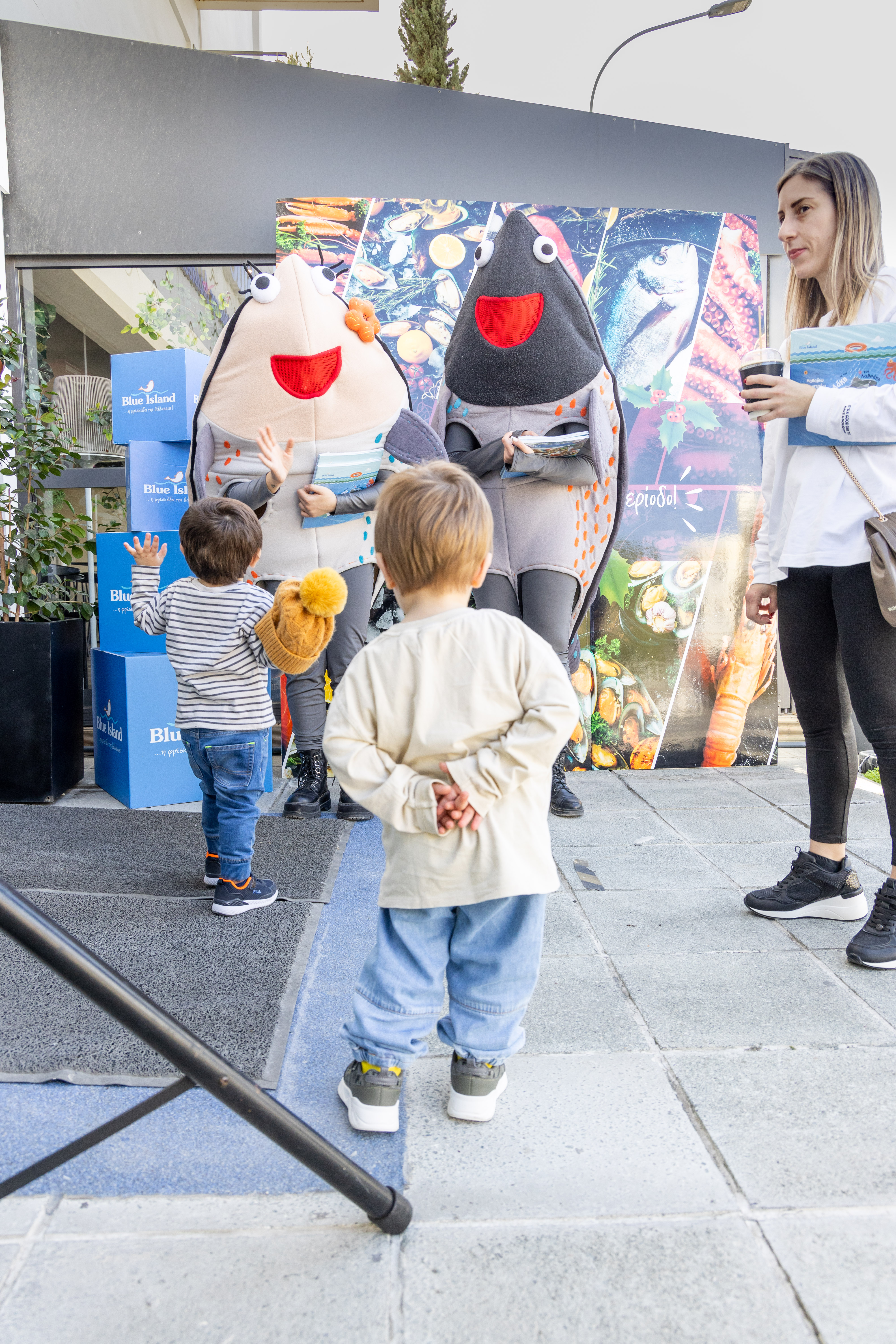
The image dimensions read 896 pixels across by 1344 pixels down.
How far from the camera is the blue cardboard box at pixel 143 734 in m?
3.52

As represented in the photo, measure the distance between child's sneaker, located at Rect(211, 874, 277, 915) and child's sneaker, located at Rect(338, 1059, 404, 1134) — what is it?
1.02 meters

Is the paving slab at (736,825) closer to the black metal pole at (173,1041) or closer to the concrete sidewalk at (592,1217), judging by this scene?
the concrete sidewalk at (592,1217)

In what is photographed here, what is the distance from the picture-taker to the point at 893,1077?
1.64 metres

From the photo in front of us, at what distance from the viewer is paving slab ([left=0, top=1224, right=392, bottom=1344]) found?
109cm

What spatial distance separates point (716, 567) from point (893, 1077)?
9.94 feet

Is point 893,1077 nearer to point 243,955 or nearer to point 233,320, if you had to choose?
point 243,955

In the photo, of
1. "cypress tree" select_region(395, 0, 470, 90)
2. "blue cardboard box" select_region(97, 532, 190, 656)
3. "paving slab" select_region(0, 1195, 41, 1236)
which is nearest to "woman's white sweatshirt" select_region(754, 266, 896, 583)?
"paving slab" select_region(0, 1195, 41, 1236)

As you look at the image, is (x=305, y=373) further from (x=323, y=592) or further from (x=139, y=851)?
(x=139, y=851)

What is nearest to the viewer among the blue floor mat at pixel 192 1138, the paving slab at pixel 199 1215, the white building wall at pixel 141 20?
the paving slab at pixel 199 1215

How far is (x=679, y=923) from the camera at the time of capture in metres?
2.41

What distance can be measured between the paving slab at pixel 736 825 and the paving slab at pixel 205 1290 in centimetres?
224

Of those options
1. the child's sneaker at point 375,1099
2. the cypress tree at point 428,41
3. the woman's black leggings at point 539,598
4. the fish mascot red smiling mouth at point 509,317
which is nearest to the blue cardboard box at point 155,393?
the fish mascot red smiling mouth at point 509,317

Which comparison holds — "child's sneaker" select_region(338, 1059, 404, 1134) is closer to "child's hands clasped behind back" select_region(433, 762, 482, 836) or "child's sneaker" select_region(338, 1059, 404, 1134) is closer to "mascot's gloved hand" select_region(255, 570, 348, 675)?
"child's hands clasped behind back" select_region(433, 762, 482, 836)

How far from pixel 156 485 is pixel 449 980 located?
288 centimetres
